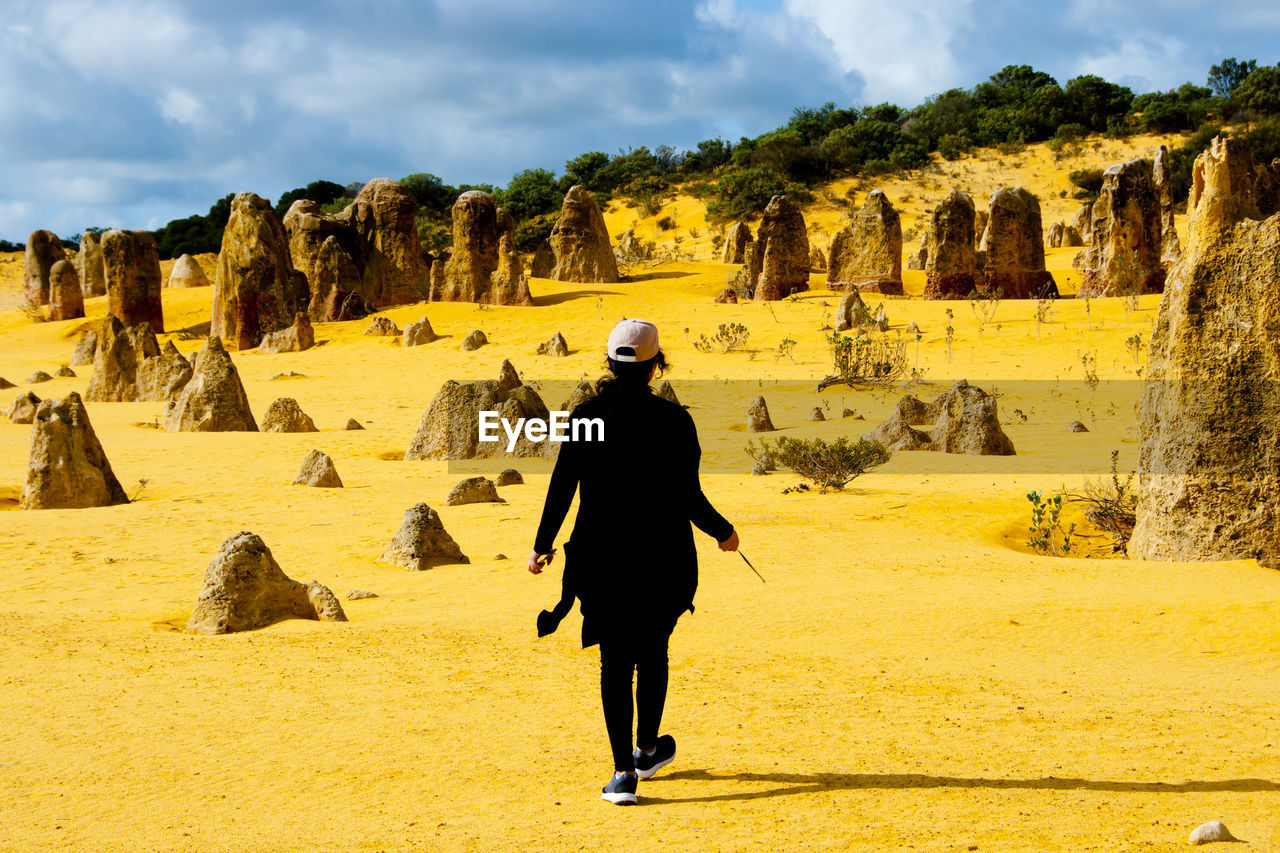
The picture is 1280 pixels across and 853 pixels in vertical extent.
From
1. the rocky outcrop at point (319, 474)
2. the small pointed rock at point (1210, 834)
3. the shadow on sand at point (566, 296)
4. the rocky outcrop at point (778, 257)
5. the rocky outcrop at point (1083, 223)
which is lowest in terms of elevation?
the small pointed rock at point (1210, 834)

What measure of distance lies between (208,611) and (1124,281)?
67.2 ft

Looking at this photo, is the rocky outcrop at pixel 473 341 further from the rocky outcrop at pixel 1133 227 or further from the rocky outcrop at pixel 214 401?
the rocky outcrop at pixel 1133 227

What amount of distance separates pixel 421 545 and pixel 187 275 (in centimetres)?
3669

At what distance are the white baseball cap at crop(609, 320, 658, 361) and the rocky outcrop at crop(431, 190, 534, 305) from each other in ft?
77.2

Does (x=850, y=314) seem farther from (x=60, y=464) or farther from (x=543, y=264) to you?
(x=60, y=464)

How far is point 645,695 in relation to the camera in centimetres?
377

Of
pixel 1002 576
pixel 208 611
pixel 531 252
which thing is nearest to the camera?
pixel 208 611

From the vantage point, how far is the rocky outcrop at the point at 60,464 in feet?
31.6

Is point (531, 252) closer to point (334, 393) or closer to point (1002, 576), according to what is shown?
point (334, 393)

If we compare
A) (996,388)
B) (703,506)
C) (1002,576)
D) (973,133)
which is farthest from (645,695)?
(973,133)

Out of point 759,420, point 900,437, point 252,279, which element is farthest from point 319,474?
point 252,279

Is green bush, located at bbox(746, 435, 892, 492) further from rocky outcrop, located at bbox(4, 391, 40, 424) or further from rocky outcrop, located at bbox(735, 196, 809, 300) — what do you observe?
rocky outcrop, located at bbox(735, 196, 809, 300)

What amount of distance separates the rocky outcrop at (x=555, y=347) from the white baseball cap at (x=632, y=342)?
59.4ft

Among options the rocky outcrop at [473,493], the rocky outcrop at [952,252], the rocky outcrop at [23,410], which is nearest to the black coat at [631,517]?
the rocky outcrop at [473,493]
